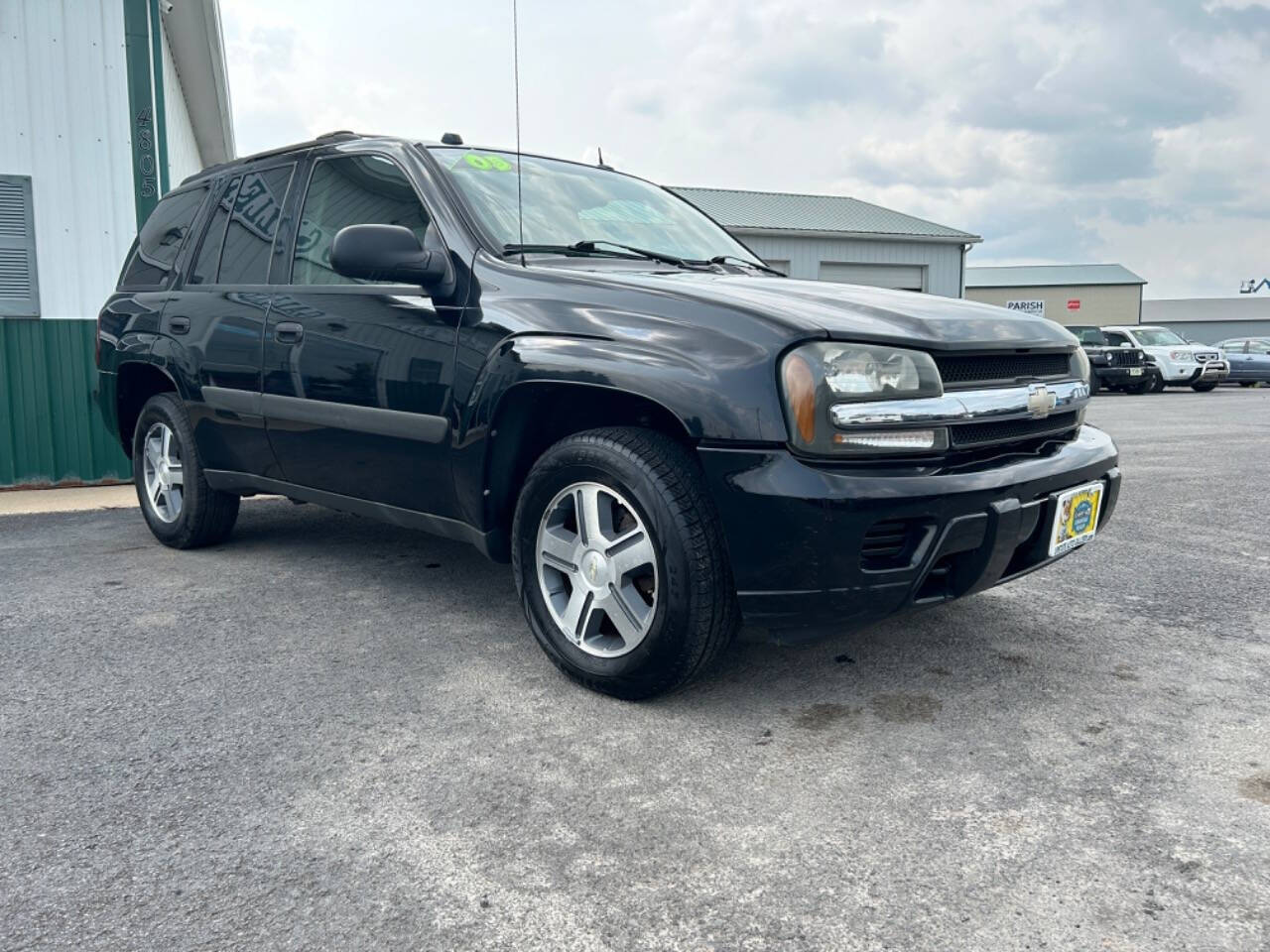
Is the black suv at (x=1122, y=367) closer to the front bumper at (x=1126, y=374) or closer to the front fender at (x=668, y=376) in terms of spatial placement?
the front bumper at (x=1126, y=374)

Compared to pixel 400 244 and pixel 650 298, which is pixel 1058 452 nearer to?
pixel 650 298

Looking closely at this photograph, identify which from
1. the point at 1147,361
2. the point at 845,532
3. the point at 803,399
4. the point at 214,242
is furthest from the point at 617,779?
the point at 1147,361

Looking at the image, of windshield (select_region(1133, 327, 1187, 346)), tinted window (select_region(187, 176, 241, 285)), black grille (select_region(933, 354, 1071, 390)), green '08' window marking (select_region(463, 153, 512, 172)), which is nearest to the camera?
black grille (select_region(933, 354, 1071, 390))

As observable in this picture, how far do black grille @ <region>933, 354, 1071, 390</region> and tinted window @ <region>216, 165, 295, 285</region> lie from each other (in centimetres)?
275

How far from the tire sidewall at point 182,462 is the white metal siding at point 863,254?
19.4 metres

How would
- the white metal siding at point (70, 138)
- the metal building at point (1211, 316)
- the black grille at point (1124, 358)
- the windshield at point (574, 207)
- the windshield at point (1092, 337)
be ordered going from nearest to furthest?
the windshield at point (574, 207)
the white metal siding at point (70, 138)
the black grille at point (1124, 358)
the windshield at point (1092, 337)
the metal building at point (1211, 316)

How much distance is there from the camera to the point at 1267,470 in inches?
305

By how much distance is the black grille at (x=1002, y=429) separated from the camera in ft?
8.89

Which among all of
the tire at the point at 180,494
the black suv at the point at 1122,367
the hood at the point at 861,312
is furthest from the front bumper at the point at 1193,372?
the tire at the point at 180,494

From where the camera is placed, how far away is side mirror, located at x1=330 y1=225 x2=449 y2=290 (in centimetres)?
316

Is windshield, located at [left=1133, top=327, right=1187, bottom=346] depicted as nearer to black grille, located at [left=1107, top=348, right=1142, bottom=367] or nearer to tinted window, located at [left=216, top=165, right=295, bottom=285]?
black grille, located at [left=1107, top=348, right=1142, bottom=367]

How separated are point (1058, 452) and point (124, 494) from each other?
619 centimetres

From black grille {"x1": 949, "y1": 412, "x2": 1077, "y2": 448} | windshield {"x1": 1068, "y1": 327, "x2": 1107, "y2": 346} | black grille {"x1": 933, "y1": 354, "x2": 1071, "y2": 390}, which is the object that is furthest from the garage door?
black grille {"x1": 949, "y1": 412, "x2": 1077, "y2": 448}

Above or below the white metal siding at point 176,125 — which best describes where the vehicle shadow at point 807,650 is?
below
